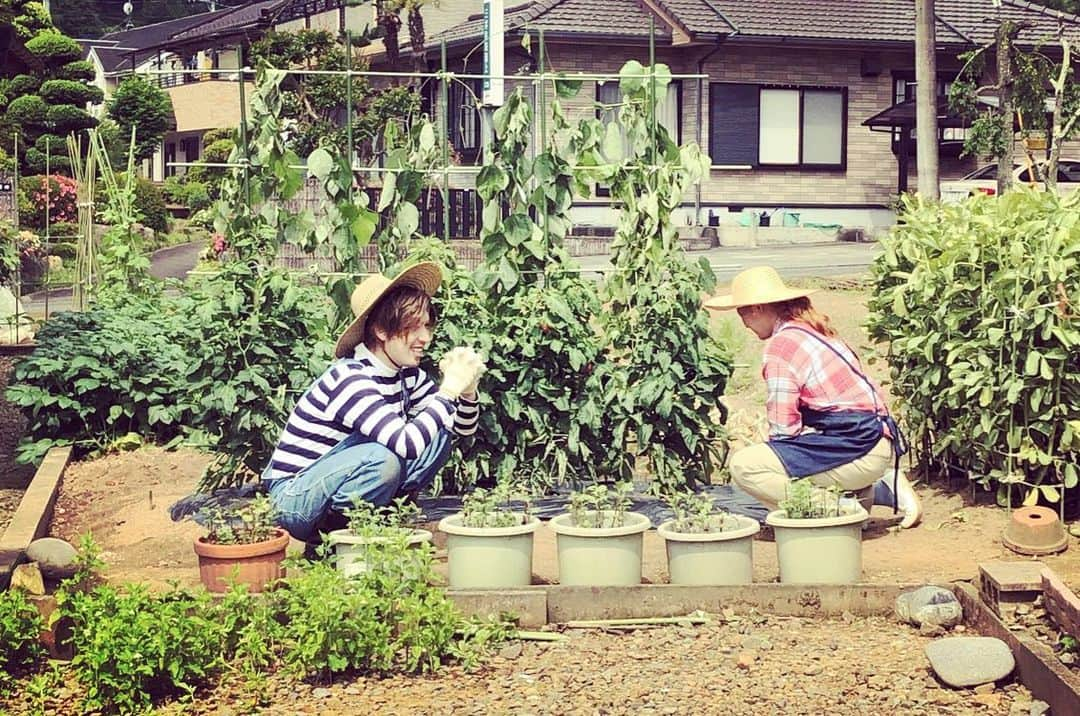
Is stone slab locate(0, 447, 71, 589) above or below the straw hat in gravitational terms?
below

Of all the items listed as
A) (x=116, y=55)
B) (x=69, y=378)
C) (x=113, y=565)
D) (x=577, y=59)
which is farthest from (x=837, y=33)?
(x=116, y=55)

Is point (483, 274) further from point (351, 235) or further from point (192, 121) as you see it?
point (192, 121)

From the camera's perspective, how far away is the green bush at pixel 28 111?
27.6m

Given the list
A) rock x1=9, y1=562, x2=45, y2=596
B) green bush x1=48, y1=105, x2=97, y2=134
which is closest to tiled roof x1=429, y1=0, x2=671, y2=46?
green bush x1=48, y1=105, x2=97, y2=134

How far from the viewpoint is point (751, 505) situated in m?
6.50

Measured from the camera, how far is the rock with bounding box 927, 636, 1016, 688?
3949 mm

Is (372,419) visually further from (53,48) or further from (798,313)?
(53,48)

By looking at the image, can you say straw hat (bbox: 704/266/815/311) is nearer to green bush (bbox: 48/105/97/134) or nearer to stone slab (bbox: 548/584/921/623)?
stone slab (bbox: 548/584/921/623)

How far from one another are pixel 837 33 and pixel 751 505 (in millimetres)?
20850

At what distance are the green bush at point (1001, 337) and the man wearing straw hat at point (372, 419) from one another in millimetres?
2310

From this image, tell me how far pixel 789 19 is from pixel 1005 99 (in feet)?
21.4

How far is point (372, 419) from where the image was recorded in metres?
4.99

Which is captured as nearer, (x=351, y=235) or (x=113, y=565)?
(x=113, y=565)

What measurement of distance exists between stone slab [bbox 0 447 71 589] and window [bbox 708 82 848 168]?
762 inches
